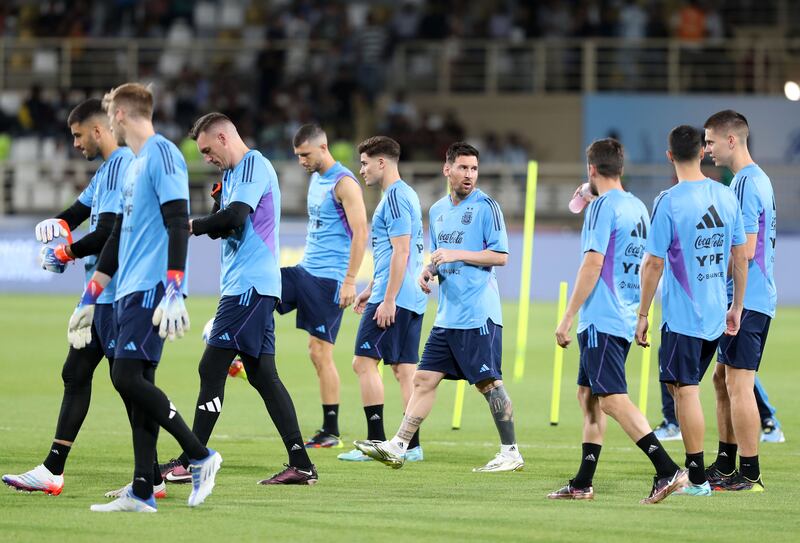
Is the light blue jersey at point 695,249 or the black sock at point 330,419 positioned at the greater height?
the light blue jersey at point 695,249

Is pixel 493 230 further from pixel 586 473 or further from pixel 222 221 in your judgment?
pixel 222 221

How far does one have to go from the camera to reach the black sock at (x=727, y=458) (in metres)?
8.84

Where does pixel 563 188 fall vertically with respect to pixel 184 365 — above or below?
above

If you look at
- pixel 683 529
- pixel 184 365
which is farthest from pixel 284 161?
pixel 683 529

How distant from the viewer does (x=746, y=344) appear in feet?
28.8

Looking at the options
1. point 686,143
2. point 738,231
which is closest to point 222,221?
point 686,143

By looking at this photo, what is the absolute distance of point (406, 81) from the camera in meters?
32.0

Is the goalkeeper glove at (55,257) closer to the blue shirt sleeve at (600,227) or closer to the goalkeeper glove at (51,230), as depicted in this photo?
the goalkeeper glove at (51,230)

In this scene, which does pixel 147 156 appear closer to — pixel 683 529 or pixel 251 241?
pixel 251 241

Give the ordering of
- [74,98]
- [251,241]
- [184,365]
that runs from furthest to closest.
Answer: [74,98], [184,365], [251,241]

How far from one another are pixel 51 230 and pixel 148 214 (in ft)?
3.67

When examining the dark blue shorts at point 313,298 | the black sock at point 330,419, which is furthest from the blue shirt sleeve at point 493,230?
the black sock at point 330,419

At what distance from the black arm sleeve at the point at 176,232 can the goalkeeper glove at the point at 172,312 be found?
57 millimetres

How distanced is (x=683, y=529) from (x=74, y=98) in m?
25.6
